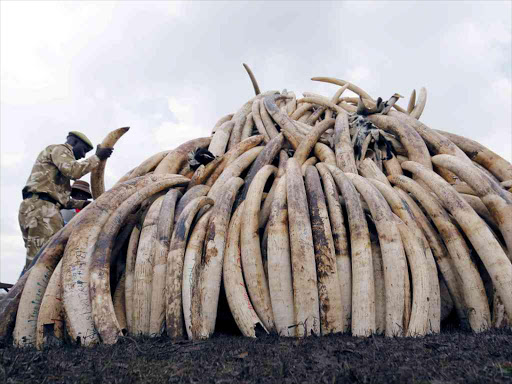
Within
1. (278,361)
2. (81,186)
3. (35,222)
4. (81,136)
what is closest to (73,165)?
(81,136)

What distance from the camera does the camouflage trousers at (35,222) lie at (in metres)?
6.16

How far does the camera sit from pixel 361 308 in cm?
308

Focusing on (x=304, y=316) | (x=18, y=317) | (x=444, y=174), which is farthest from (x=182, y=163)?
(x=444, y=174)

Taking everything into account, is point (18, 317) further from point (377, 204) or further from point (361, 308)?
point (377, 204)

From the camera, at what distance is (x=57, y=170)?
248 inches

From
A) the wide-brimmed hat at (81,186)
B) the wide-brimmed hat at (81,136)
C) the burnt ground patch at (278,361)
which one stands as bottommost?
the burnt ground patch at (278,361)

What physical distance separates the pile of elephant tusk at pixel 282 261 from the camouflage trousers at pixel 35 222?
2.56m

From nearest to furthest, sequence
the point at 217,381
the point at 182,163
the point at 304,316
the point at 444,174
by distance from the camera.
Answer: the point at 217,381 < the point at 304,316 < the point at 444,174 < the point at 182,163

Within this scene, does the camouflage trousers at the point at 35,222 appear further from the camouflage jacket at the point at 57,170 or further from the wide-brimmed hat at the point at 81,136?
the wide-brimmed hat at the point at 81,136

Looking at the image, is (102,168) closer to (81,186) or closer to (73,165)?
(73,165)

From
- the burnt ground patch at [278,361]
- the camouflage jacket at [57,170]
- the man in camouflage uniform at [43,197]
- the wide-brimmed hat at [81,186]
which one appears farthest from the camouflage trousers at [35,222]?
the burnt ground patch at [278,361]

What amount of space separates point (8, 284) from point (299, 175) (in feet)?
16.8

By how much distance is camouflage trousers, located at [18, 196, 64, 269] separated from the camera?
20.2ft

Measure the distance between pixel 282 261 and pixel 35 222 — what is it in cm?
477
